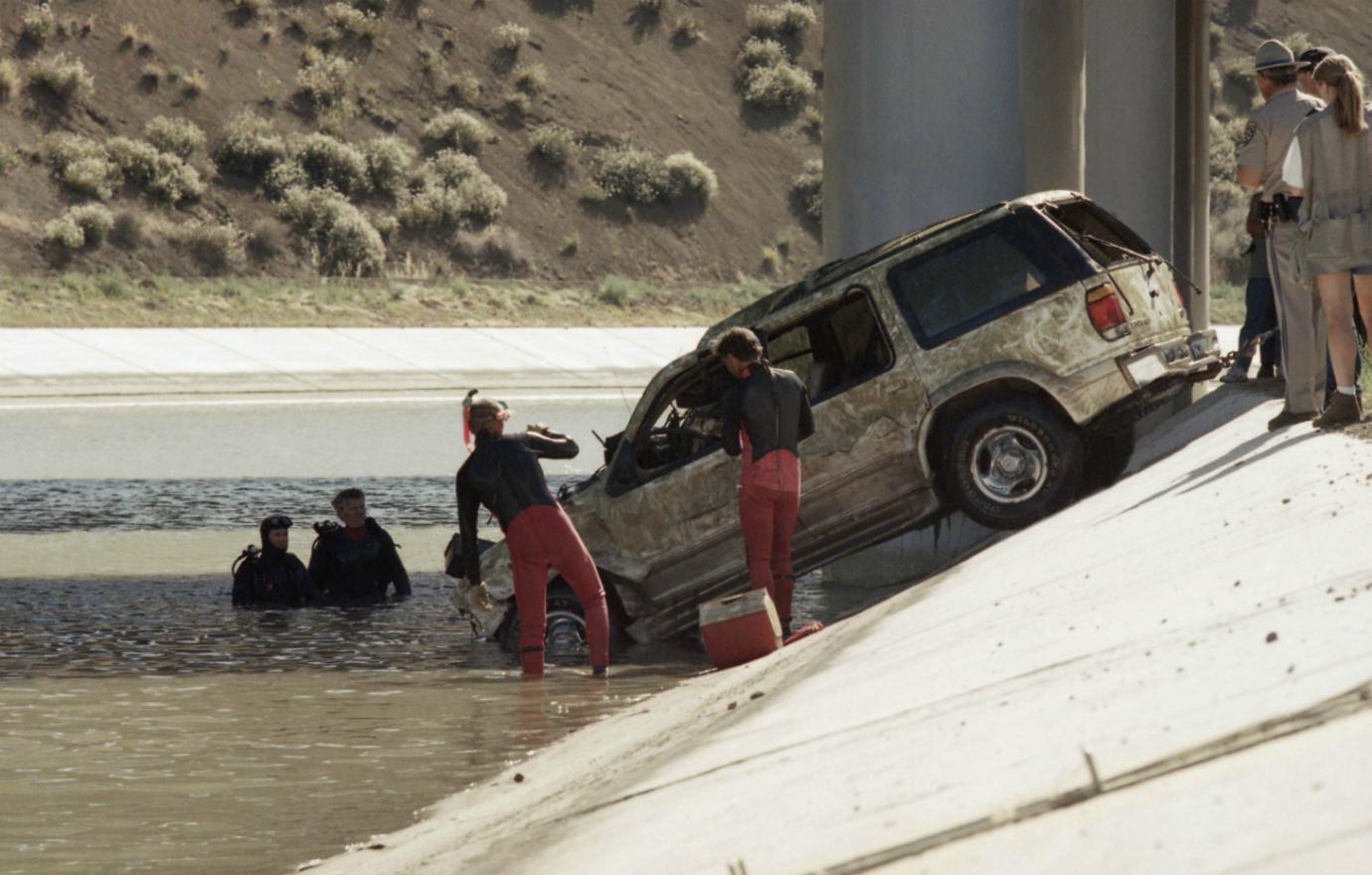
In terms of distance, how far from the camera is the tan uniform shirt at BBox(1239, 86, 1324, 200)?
11461mm

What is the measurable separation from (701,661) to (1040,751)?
22.0 ft

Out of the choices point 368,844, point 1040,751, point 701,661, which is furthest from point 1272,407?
point 1040,751

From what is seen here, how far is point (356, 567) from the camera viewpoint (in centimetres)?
1477

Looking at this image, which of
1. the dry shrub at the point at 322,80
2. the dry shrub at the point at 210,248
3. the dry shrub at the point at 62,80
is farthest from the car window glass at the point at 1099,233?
the dry shrub at the point at 322,80

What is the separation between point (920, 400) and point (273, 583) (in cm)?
521

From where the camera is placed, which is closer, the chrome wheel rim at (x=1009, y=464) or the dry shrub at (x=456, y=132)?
the chrome wheel rim at (x=1009, y=464)

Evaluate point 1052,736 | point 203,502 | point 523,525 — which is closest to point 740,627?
point 523,525

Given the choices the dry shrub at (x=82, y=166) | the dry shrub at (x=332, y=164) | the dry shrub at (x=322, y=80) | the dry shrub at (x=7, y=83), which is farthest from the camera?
the dry shrub at (x=322, y=80)

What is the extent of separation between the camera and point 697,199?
6412 cm

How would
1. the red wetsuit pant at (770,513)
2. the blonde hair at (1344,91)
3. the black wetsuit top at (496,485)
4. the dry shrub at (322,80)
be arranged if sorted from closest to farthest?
the blonde hair at (1344,91) → the black wetsuit top at (496,485) → the red wetsuit pant at (770,513) → the dry shrub at (322,80)

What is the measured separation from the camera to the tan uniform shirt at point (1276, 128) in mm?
11461

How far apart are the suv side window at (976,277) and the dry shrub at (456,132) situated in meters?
52.3

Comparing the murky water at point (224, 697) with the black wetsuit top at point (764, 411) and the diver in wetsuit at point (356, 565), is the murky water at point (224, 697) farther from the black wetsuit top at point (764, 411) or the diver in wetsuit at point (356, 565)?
the black wetsuit top at point (764, 411)

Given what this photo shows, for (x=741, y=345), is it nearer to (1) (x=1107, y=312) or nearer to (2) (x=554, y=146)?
(1) (x=1107, y=312)
